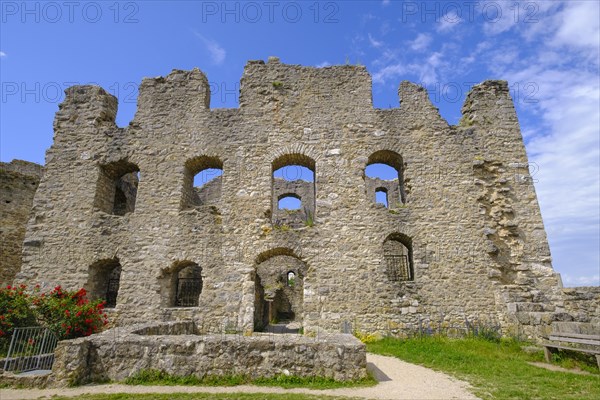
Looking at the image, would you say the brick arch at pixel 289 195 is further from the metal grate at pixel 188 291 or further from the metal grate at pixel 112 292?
the metal grate at pixel 112 292

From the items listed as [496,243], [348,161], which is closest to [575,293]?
[496,243]

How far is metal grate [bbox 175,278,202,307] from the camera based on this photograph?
44.4 feet

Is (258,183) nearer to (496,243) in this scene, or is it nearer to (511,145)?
(496,243)

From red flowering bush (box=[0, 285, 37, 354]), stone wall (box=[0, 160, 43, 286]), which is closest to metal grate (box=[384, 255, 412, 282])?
red flowering bush (box=[0, 285, 37, 354])

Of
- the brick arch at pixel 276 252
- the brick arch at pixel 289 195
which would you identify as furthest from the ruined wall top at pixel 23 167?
the brick arch at pixel 289 195

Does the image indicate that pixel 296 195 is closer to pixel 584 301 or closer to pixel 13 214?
pixel 13 214

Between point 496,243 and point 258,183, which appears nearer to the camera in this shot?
point 496,243

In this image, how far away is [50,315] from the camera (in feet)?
31.7

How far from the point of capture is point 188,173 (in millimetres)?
13445

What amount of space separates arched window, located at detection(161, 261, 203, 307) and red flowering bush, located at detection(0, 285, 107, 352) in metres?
2.08

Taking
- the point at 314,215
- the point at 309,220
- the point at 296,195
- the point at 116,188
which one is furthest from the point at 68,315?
the point at 296,195

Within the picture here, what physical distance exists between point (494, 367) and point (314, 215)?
712 cm

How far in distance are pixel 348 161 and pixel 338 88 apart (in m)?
3.01

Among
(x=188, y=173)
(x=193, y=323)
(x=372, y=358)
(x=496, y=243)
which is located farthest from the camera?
(x=188, y=173)
